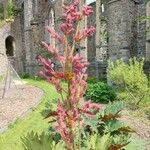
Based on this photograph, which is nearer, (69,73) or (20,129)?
(69,73)

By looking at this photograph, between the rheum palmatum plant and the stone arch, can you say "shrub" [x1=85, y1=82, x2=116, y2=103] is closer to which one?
the rheum palmatum plant

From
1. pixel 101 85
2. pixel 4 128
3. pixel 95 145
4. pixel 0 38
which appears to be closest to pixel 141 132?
pixel 4 128

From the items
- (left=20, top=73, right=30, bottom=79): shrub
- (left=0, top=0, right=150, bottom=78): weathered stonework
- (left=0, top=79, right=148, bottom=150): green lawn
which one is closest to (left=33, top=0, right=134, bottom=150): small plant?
(left=0, top=0, right=150, bottom=78): weathered stonework

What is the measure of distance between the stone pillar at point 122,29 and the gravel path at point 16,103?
486 centimetres

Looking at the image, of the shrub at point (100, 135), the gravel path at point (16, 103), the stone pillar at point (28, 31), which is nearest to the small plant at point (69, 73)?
the shrub at point (100, 135)

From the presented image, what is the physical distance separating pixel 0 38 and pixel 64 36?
35.4m

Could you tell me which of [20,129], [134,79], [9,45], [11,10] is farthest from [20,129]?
[11,10]

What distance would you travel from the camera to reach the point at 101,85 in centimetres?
1731

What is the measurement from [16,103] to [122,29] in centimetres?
775

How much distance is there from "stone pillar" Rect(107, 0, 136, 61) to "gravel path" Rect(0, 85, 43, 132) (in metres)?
4.86

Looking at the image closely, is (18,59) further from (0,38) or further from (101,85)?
Result: (101,85)

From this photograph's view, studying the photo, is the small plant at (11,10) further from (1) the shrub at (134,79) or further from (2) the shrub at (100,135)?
(2) the shrub at (100,135)

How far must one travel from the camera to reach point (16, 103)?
15391 mm

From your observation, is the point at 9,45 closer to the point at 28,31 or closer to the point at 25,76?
the point at 28,31
